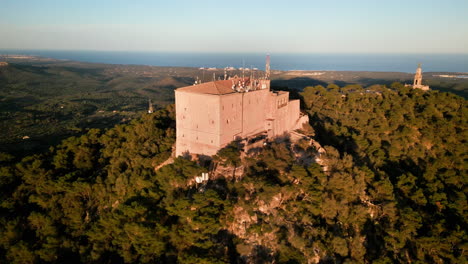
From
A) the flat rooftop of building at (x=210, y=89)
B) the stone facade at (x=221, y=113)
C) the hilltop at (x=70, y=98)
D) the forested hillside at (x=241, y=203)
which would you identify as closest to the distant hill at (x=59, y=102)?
the hilltop at (x=70, y=98)

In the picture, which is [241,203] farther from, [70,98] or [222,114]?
[70,98]

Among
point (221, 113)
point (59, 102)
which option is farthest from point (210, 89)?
point (59, 102)

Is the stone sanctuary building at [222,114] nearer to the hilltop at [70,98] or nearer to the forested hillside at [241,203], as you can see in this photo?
the forested hillside at [241,203]

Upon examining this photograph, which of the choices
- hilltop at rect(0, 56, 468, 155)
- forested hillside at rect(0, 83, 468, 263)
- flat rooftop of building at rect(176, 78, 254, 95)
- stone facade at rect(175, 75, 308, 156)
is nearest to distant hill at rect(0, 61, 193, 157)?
hilltop at rect(0, 56, 468, 155)

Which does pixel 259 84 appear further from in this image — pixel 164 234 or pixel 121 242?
pixel 121 242

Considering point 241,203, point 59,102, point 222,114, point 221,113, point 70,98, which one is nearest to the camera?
point 241,203

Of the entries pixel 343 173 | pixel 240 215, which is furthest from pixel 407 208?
pixel 240 215

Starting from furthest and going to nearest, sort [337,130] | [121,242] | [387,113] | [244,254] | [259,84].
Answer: [387,113] → [337,130] → [259,84] → [121,242] → [244,254]
